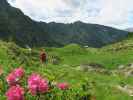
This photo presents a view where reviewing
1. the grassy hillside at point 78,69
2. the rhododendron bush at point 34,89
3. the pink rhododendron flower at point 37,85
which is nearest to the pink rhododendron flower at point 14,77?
the rhododendron bush at point 34,89

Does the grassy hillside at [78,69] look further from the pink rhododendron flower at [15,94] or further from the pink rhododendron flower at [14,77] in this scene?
the pink rhododendron flower at [15,94]

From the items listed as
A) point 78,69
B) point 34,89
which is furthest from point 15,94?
point 78,69

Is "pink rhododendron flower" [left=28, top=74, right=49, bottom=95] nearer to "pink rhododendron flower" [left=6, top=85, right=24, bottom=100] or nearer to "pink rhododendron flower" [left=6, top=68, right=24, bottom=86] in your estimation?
"pink rhododendron flower" [left=6, top=85, right=24, bottom=100]

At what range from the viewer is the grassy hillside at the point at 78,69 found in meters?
18.8

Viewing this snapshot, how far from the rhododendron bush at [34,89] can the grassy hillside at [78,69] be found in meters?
0.04

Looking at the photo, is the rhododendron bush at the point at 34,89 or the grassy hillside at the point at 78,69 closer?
the rhododendron bush at the point at 34,89

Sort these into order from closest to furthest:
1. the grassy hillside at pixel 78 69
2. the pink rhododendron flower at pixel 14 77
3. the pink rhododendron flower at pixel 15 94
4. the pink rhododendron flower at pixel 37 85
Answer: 1. the pink rhododendron flower at pixel 15 94
2. the pink rhododendron flower at pixel 37 85
3. the pink rhododendron flower at pixel 14 77
4. the grassy hillside at pixel 78 69

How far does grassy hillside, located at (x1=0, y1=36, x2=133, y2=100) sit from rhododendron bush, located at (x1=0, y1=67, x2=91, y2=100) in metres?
0.04

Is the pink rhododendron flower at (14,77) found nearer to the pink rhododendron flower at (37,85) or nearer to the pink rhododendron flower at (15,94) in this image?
the pink rhododendron flower at (37,85)

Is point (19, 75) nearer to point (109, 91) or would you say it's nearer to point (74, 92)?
point (74, 92)

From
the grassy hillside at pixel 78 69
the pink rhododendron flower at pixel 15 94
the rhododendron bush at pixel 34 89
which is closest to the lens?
the pink rhododendron flower at pixel 15 94

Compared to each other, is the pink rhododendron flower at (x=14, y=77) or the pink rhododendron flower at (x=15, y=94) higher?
the pink rhododendron flower at (x=14, y=77)

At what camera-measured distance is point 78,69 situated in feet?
194

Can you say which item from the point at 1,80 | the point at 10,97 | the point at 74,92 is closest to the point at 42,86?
the point at 10,97
